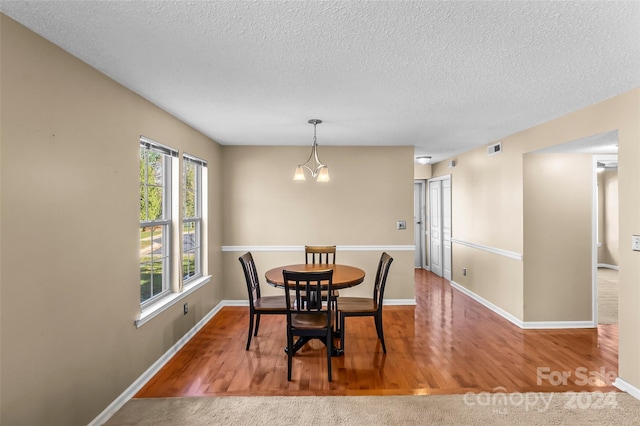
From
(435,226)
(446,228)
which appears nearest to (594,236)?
(446,228)

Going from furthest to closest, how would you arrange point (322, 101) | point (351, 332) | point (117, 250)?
point (351, 332)
point (322, 101)
point (117, 250)

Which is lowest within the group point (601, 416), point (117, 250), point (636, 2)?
point (601, 416)

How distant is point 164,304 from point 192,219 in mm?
1229

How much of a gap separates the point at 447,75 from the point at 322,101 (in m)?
1.03

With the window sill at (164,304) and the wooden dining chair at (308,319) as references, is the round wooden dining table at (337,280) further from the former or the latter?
the window sill at (164,304)

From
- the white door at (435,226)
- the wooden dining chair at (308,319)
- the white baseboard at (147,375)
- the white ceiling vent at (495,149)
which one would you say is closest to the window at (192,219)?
the white baseboard at (147,375)

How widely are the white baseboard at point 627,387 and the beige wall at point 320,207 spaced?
2.50m

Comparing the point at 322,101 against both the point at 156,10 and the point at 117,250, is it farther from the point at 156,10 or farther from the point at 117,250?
the point at 117,250

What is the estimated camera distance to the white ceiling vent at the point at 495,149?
4535mm

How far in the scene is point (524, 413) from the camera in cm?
235

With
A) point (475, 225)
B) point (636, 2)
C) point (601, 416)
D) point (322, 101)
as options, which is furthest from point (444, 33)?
point (475, 225)

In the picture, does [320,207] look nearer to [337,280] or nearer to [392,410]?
[337,280]

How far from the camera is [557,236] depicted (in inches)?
159

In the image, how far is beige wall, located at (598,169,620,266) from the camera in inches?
285
